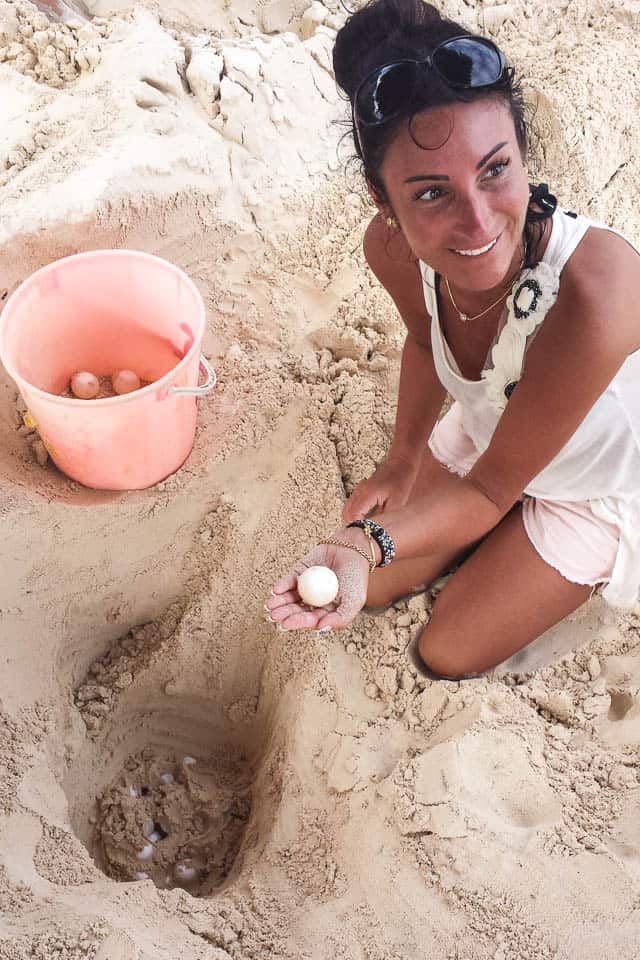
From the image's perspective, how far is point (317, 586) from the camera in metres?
1.34

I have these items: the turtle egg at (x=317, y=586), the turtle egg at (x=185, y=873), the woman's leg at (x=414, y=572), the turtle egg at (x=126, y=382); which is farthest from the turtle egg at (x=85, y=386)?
the turtle egg at (x=185, y=873)

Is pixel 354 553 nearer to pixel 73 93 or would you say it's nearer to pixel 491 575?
pixel 491 575

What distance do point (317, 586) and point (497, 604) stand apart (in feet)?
1.78

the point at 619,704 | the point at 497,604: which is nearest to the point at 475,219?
the point at 497,604

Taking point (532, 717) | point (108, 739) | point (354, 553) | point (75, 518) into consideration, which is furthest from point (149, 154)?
point (532, 717)

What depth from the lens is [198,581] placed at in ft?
6.58

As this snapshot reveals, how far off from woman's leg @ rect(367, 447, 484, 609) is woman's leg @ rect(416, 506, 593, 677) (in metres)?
0.09

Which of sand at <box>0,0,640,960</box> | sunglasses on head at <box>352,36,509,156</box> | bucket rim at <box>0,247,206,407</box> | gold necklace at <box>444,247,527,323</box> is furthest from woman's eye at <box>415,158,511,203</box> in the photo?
bucket rim at <box>0,247,206,407</box>

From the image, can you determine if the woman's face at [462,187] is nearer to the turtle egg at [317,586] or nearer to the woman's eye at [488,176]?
the woman's eye at [488,176]

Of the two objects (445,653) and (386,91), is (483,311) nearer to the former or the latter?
(386,91)

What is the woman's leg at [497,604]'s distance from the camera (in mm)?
1695

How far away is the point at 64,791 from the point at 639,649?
52.6 inches

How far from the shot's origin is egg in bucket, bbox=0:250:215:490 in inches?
70.4

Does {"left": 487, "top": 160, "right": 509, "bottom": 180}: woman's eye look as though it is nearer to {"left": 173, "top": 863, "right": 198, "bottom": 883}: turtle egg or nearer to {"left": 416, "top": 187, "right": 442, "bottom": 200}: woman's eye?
{"left": 416, "top": 187, "right": 442, "bottom": 200}: woman's eye
